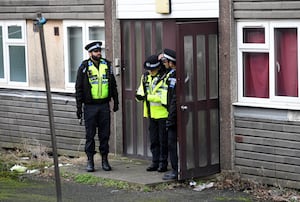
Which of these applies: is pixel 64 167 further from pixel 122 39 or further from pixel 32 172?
pixel 122 39

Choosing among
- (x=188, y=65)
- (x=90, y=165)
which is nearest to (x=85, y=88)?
(x=90, y=165)

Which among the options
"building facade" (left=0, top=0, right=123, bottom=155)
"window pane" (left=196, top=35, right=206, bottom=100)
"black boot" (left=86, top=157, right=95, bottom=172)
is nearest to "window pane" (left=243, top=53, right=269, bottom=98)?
"window pane" (left=196, top=35, right=206, bottom=100)

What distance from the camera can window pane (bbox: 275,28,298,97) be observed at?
11.2 m

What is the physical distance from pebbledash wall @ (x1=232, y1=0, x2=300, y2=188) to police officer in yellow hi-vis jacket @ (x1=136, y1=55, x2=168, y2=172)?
107 cm

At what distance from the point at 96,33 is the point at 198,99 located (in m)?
3.08

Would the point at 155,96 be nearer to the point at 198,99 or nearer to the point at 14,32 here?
the point at 198,99

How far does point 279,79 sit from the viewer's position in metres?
11.5

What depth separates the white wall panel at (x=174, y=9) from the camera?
12117mm

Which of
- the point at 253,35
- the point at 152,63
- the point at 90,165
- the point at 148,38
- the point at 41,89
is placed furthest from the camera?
the point at 41,89

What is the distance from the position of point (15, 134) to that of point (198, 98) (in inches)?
200

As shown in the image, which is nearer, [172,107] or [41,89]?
[172,107]

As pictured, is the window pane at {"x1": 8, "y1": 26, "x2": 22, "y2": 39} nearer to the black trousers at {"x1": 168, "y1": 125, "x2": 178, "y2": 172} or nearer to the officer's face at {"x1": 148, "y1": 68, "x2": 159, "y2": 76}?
the officer's face at {"x1": 148, "y1": 68, "x2": 159, "y2": 76}

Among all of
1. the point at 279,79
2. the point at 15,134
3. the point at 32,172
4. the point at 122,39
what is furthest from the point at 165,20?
the point at 15,134

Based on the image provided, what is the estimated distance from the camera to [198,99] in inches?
466
